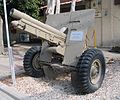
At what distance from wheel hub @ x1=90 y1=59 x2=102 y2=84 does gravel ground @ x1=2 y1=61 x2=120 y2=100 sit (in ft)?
0.79

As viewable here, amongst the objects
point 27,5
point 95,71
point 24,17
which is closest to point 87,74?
point 95,71

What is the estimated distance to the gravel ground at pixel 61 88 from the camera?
6.00 metres

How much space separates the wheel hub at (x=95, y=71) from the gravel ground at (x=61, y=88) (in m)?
0.24

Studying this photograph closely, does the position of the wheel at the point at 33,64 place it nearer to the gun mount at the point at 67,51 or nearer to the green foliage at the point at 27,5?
the gun mount at the point at 67,51

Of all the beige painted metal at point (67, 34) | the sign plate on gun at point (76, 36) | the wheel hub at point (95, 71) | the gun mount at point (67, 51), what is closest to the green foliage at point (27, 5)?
the gun mount at point (67, 51)

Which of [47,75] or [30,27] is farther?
[47,75]

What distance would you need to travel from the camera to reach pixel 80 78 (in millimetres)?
5988

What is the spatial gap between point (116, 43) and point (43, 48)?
6528 millimetres

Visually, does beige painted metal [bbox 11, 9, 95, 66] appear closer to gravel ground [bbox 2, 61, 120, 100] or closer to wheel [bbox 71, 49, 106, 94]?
wheel [bbox 71, 49, 106, 94]

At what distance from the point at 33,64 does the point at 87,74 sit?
2.20 metres

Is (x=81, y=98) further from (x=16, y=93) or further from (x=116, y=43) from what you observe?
(x=116, y=43)

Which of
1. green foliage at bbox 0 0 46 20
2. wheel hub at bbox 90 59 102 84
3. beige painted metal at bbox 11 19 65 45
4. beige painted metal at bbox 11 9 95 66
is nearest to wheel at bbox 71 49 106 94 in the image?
wheel hub at bbox 90 59 102 84

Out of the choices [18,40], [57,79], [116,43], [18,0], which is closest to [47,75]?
[57,79]

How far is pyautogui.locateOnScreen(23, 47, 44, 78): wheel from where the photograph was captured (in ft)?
25.3
